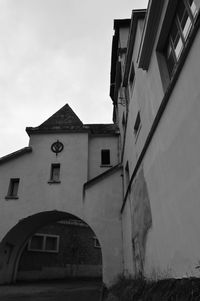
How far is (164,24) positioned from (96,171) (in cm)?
1051

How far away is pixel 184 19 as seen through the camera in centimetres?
474

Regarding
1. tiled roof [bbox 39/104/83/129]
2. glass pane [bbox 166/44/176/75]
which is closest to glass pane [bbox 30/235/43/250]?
tiled roof [bbox 39/104/83/129]

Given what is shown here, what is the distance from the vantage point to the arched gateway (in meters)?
12.2

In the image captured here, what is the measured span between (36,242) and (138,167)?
1605 centimetres

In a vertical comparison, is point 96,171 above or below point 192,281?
above

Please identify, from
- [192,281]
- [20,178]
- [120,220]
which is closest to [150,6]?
[192,281]

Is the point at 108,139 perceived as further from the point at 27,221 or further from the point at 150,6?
the point at 150,6

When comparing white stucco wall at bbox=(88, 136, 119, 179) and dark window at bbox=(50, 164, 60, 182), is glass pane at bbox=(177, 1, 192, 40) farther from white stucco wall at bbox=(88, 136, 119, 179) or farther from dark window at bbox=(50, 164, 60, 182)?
dark window at bbox=(50, 164, 60, 182)

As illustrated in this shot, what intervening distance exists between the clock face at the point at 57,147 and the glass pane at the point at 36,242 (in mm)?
9201

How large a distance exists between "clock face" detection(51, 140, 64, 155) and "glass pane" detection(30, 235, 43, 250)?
9201mm

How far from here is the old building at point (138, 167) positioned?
3.79 m

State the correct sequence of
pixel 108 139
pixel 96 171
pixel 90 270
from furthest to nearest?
pixel 90 270 < pixel 108 139 < pixel 96 171

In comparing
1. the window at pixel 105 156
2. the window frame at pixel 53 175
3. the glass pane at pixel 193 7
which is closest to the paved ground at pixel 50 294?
the window frame at pixel 53 175

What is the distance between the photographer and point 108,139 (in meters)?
16.0
